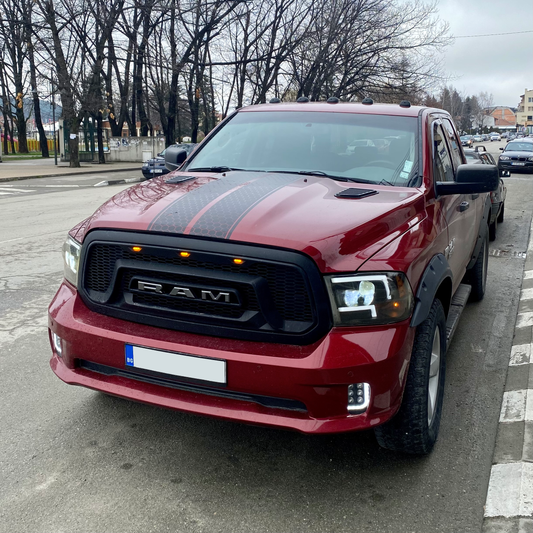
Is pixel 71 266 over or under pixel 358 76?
under

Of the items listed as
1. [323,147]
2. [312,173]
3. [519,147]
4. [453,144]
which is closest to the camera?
[312,173]

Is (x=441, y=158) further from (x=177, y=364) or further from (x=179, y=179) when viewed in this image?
(x=177, y=364)

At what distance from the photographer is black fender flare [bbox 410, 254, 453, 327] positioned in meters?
2.82

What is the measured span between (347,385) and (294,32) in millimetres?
33698

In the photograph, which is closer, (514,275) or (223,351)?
(223,351)

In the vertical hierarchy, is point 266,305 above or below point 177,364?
above

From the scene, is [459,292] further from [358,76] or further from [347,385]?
[358,76]

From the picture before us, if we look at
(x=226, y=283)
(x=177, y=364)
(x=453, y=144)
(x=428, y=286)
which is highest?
(x=453, y=144)

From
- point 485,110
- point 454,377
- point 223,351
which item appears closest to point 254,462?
point 223,351

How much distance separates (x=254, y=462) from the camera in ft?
10.3

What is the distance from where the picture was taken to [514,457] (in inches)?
125

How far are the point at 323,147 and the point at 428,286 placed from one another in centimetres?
140

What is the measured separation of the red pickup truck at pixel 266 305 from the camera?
103 inches

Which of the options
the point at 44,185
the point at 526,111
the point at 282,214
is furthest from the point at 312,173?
the point at 526,111
